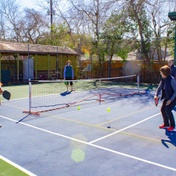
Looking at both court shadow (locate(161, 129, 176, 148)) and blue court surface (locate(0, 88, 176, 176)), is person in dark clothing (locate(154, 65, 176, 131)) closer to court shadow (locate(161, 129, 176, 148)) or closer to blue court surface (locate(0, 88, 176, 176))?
court shadow (locate(161, 129, 176, 148))

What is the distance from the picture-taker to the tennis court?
4.20 metres

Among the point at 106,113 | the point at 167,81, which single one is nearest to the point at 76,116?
the point at 106,113

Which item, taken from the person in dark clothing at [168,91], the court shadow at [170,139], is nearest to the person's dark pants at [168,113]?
the person in dark clothing at [168,91]

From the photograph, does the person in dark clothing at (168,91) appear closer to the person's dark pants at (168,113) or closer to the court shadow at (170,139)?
the person's dark pants at (168,113)

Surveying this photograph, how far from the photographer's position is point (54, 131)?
6.36m

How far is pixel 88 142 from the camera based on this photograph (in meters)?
5.48

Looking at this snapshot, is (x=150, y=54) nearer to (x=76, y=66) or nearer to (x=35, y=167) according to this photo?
(x=76, y=66)

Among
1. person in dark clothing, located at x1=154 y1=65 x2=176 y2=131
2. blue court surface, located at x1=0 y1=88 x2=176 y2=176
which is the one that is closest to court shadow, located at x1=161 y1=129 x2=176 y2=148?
blue court surface, located at x1=0 y1=88 x2=176 y2=176

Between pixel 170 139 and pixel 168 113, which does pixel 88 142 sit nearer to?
pixel 170 139

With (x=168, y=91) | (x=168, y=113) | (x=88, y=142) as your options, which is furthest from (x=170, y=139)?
(x=88, y=142)

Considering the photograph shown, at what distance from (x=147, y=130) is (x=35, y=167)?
3.31m

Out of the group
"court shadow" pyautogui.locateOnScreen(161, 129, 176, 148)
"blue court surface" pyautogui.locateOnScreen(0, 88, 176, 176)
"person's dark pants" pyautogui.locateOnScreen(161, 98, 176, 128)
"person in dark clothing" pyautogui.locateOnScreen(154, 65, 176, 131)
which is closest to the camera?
"blue court surface" pyautogui.locateOnScreen(0, 88, 176, 176)

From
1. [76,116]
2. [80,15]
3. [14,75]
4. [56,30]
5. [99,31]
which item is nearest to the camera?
[76,116]

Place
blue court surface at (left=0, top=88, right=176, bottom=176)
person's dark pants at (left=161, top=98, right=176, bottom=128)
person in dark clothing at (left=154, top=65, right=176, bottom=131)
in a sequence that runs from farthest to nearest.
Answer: person's dark pants at (left=161, top=98, right=176, bottom=128) < person in dark clothing at (left=154, top=65, right=176, bottom=131) < blue court surface at (left=0, top=88, right=176, bottom=176)
